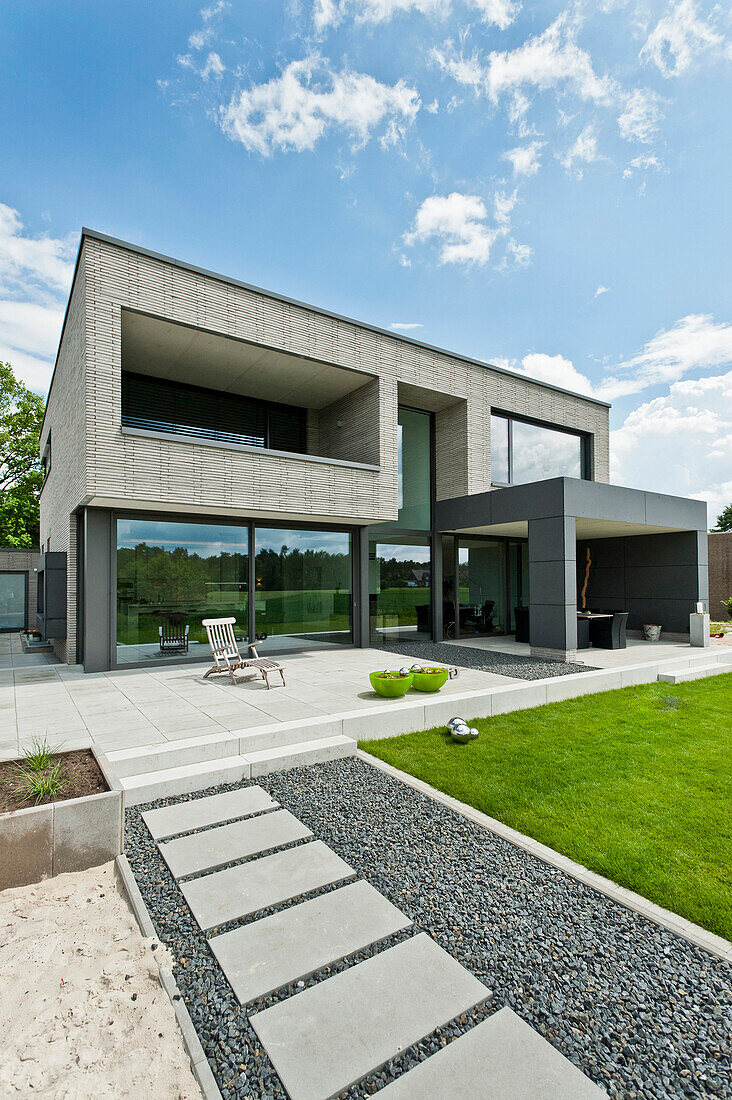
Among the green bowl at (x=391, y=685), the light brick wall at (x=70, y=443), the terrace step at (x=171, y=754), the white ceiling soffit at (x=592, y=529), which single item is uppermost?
the light brick wall at (x=70, y=443)

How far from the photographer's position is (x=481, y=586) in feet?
47.7

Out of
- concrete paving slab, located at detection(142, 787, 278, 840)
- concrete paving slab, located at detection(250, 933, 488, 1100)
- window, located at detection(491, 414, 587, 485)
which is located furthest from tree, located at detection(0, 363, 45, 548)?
concrete paving slab, located at detection(250, 933, 488, 1100)

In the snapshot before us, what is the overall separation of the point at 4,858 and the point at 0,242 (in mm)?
19843

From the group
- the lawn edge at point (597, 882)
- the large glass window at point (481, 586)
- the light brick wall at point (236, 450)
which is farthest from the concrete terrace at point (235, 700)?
the large glass window at point (481, 586)

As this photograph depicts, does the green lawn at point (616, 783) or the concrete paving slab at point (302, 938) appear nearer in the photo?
the concrete paving slab at point (302, 938)

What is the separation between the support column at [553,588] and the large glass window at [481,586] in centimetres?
330

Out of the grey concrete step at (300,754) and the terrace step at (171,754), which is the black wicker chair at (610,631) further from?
the terrace step at (171,754)

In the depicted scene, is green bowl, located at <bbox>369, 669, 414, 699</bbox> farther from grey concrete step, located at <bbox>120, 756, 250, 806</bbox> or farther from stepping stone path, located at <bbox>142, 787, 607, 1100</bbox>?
stepping stone path, located at <bbox>142, 787, 607, 1100</bbox>

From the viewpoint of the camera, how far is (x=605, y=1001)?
225 cm

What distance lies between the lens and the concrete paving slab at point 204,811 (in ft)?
12.6

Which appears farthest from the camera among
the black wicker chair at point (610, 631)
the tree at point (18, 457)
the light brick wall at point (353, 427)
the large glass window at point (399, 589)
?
the tree at point (18, 457)

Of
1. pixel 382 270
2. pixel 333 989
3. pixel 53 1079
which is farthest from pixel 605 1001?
pixel 382 270

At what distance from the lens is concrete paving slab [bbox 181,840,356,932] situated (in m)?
2.88

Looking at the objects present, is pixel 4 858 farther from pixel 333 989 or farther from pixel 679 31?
pixel 679 31
